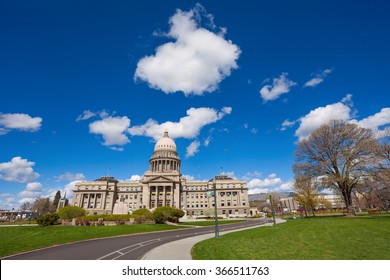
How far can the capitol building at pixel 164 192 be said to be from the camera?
102 meters

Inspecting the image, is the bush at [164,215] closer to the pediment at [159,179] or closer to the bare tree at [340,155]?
the bare tree at [340,155]

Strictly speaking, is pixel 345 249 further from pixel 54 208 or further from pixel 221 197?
pixel 54 208

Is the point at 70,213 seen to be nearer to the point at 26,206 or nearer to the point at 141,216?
the point at 141,216

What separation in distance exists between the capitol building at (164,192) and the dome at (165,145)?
1891mm

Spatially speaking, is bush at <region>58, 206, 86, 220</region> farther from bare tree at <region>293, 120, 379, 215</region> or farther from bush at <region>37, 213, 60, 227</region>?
bare tree at <region>293, 120, 379, 215</region>

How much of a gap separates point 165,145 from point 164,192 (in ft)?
106

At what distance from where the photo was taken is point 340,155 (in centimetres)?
3778

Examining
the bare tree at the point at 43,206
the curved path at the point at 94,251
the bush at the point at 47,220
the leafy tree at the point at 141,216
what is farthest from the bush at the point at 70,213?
the bare tree at the point at 43,206

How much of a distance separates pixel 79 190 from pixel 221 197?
235 feet

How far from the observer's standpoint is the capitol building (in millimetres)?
101500

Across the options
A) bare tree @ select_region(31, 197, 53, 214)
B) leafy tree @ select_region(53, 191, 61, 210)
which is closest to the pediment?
bare tree @ select_region(31, 197, 53, 214)

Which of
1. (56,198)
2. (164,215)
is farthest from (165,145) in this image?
(56,198)

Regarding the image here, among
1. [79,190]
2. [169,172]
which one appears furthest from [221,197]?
[79,190]

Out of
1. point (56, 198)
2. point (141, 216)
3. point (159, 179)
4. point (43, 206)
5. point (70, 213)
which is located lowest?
point (141, 216)
